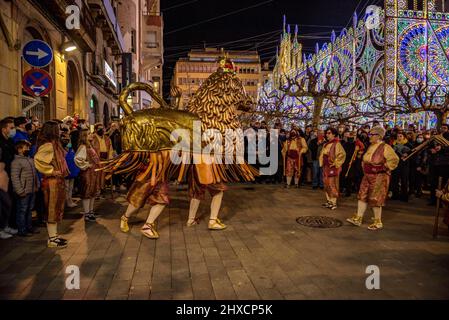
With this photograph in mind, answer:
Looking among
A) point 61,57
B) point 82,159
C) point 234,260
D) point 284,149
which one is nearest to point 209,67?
point 61,57

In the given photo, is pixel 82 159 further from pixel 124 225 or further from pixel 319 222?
pixel 319 222

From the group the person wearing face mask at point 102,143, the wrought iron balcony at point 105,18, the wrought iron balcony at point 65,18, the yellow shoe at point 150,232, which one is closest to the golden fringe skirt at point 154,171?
the yellow shoe at point 150,232

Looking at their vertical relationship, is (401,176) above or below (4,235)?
above

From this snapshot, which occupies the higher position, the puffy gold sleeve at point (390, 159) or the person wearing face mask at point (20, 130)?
the person wearing face mask at point (20, 130)

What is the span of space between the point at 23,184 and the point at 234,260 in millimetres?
3407

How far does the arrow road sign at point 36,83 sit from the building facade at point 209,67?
7461 centimetres

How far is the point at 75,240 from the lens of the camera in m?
5.05

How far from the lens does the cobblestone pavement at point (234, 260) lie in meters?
3.33

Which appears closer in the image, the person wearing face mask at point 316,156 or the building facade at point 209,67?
the person wearing face mask at point 316,156

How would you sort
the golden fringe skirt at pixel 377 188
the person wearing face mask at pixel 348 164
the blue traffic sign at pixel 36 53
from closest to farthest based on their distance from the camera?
the golden fringe skirt at pixel 377 188 < the blue traffic sign at pixel 36 53 < the person wearing face mask at pixel 348 164

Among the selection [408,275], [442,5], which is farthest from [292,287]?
[442,5]

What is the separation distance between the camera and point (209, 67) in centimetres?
8288

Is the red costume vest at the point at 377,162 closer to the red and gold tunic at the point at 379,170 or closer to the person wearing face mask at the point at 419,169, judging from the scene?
the red and gold tunic at the point at 379,170

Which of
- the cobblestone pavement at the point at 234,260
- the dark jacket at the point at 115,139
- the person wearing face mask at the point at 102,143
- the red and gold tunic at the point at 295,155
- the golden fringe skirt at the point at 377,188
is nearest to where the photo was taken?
the cobblestone pavement at the point at 234,260
